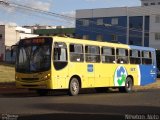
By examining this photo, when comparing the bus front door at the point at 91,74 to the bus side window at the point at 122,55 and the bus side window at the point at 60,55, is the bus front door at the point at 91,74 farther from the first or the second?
the bus side window at the point at 122,55

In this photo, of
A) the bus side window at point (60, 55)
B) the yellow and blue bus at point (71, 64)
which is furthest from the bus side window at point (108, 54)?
the bus side window at point (60, 55)

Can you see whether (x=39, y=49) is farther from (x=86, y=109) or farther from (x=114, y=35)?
(x=114, y=35)

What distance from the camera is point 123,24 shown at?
86.0 m

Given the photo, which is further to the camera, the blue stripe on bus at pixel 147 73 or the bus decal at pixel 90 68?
the blue stripe on bus at pixel 147 73

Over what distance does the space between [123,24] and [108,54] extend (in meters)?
58.6

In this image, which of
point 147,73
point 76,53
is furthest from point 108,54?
point 147,73

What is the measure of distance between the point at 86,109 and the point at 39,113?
2111 millimetres

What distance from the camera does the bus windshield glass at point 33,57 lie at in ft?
76.2

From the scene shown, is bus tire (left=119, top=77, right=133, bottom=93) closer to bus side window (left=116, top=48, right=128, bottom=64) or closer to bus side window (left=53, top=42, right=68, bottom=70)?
bus side window (left=116, top=48, right=128, bottom=64)

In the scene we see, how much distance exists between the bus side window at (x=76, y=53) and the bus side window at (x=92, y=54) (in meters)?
0.51

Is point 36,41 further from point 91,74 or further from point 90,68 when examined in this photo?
point 91,74

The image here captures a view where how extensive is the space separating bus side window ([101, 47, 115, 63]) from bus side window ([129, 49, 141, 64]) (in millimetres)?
2298

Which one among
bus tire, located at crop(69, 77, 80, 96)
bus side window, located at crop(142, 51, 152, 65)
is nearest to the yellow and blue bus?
bus tire, located at crop(69, 77, 80, 96)

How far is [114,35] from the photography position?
283ft
